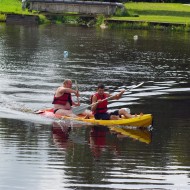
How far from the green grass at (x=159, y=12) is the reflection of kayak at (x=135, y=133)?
188 ft

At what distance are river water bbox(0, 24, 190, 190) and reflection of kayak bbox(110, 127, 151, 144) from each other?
1.3 inches

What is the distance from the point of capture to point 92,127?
26453 millimetres

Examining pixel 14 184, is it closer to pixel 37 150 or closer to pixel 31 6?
pixel 37 150

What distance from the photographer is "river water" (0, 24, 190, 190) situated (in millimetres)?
19281

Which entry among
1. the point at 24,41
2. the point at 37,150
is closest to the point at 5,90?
the point at 37,150

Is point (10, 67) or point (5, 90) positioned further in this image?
point (10, 67)

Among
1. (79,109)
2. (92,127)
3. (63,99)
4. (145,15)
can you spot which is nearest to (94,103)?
(92,127)

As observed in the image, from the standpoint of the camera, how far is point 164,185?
18.6 metres

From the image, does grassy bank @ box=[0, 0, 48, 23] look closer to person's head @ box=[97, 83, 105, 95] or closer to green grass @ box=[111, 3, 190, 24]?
green grass @ box=[111, 3, 190, 24]

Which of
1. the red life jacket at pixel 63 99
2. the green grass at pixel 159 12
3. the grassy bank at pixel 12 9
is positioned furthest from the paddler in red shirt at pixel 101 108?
the grassy bank at pixel 12 9

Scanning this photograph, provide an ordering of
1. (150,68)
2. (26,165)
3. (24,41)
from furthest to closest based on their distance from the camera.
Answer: (24,41), (150,68), (26,165)

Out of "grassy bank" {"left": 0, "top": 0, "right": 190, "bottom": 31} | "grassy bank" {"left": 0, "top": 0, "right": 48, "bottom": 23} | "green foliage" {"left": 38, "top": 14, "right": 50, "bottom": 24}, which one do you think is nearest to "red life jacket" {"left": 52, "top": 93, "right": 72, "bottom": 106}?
"grassy bank" {"left": 0, "top": 0, "right": 190, "bottom": 31}

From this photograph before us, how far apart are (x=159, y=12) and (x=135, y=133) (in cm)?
6826

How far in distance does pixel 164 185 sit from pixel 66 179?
238 centimetres
